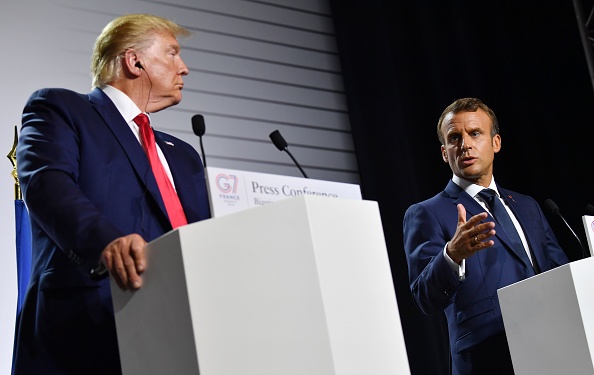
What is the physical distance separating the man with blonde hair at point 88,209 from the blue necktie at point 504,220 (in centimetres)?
137

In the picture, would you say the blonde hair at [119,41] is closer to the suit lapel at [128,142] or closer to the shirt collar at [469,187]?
the suit lapel at [128,142]

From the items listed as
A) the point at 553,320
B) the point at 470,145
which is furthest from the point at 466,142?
the point at 553,320

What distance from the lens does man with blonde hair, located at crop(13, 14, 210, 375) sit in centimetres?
204

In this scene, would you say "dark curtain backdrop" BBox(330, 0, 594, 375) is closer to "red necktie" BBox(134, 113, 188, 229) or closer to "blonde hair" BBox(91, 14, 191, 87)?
"blonde hair" BBox(91, 14, 191, 87)

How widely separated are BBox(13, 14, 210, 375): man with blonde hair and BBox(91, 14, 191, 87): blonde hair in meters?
0.12

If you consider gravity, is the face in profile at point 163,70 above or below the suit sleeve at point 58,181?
above

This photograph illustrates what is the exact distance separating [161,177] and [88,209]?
1.43 ft

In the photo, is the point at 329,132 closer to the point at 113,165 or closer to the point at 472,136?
the point at 472,136

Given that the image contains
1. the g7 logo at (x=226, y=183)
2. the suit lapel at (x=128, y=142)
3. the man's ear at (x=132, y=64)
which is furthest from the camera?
the man's ear at (x=132, y=64)

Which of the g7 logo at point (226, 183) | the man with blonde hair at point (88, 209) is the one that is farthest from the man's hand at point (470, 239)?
the g7 logo at point (226, 183)

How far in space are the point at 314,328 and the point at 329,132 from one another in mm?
4175

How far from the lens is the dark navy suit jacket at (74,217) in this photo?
2.08 m

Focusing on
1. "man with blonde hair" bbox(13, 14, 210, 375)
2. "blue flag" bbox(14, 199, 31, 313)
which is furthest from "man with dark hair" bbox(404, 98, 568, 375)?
"blue flag" bbox(14, 199, 31, 313)

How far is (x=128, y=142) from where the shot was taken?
2451mm
